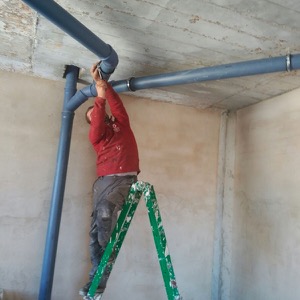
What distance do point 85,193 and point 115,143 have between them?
0.83 metres

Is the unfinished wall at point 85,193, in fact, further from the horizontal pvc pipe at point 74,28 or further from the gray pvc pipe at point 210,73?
the horizontal pvc pipe at point 74,28

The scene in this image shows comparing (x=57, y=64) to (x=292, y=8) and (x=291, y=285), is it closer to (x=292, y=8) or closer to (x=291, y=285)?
(x=292, y=8)

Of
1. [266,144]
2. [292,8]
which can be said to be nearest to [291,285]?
[266,144]

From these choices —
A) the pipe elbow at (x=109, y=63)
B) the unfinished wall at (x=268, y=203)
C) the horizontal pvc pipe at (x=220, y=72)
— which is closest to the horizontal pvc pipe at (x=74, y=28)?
the pipe elbow at (x=109, y=63)

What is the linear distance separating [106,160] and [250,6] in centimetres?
131

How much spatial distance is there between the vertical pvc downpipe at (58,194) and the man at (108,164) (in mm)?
411

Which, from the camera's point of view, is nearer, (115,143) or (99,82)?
(99,82)

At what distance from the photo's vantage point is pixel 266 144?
9.77 feet

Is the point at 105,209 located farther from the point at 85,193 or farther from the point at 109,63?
the point at 109,63

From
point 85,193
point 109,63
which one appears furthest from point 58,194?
point 109,63

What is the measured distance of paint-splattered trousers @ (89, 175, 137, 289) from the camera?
208cm

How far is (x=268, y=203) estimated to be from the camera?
286 cm

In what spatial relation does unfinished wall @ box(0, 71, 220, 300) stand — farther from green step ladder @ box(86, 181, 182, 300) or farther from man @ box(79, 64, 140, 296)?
green step ladder @ box(86, 181, 182, 300)

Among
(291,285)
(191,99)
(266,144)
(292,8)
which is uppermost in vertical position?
(191,99)
